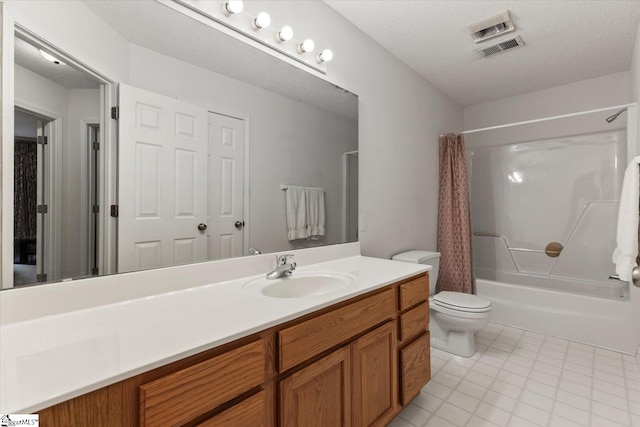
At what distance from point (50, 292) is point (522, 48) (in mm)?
3227

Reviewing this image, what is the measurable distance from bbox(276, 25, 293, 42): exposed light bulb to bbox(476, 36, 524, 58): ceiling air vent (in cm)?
168

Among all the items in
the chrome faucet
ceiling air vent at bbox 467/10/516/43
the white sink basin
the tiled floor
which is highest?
ceiling air vent at bbox 467/10/516/43

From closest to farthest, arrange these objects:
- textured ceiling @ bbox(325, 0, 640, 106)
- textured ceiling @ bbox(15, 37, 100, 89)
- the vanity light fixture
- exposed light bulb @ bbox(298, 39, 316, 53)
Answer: textured ceiling @ bbox(15, 37, 100, 89) → the vanity light fixture → exposed light bulb @ bbox(298, 39, 316, 53) → textured ceiling @ bbox(325, 0, 640, 106)

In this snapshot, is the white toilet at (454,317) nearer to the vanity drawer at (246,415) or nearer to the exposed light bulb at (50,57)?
the vanity drawer at (246,415)

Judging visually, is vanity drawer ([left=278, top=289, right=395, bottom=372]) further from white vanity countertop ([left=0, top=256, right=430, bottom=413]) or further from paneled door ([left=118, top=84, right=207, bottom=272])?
paneled door ([left=118, top=84, right=207, bottom=272])

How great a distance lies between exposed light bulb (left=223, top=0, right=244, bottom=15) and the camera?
132cm

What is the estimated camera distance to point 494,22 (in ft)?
6.53

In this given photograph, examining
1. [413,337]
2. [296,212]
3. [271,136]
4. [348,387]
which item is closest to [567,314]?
[413,337]

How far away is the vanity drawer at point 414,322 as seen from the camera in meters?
1.43

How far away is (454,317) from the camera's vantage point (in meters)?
2.09

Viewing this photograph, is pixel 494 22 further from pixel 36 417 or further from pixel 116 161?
pixel 36 417

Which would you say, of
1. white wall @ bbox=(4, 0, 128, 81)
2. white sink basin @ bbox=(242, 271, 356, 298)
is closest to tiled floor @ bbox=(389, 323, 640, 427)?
white sink basin @ bbox=(242, 271, 356, 298)

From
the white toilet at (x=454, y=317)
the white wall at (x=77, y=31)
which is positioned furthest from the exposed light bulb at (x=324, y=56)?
the white toilet at (x=454, y=317)

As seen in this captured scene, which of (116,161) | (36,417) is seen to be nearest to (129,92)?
(116,161)
